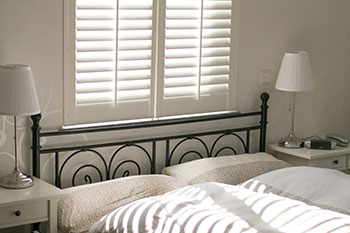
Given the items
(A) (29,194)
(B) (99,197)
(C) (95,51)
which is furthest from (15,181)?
(C) (95,51)

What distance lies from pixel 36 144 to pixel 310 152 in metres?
1.74

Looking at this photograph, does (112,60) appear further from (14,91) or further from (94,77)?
(14,91)

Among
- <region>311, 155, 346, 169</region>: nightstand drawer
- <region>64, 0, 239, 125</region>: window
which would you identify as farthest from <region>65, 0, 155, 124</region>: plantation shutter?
<region>311, 155, 346, 169</region>: nightstand drawer

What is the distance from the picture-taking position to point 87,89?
3.33 metres

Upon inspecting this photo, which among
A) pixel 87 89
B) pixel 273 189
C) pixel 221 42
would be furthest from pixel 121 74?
pixel 273 189

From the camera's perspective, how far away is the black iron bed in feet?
10.5

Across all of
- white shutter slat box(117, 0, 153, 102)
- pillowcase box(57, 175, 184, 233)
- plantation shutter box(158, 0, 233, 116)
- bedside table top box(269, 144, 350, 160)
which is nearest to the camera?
pillowcase box(57, 175, 184, 233)

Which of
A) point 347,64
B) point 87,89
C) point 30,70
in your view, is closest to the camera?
point 30,70

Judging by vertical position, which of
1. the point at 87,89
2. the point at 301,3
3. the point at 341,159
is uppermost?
the point at 301,3

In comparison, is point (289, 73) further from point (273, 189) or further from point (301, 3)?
point (273, 189)

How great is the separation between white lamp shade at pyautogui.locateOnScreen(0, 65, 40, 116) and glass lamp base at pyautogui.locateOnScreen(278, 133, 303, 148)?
185 centimetres

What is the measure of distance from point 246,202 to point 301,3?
201 cm

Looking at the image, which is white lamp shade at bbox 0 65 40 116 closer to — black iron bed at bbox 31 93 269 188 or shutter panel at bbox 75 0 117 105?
black iron bed at bbox 31 93 269 188

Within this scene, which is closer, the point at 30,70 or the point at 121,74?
the point at 30,70
